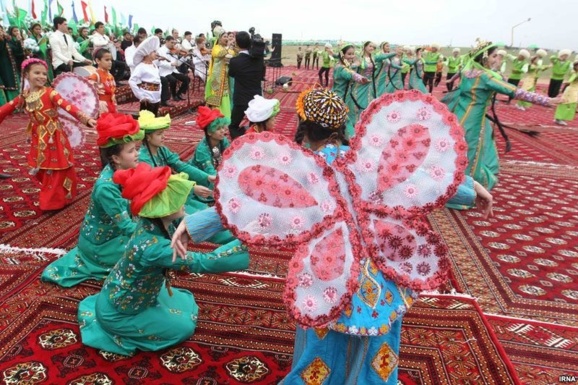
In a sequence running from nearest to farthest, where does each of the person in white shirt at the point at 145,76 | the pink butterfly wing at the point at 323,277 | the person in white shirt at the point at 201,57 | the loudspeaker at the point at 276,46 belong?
the pink butterfly wing at the point at 323,277 → the person in white shirt at the point at 145,76 → the person in white shirt at the point at 201,57 → the loudspeaker at the point at 276,46

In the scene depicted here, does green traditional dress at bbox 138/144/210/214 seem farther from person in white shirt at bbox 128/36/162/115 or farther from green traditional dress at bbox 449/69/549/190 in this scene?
person in white shirt at bbox 128/36/162/115

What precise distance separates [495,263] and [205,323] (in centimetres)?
230

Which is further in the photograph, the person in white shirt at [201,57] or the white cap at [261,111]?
the person in white shirt at [201,57]

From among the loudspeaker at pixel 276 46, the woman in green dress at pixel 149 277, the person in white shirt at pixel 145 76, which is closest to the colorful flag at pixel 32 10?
the loudspeaker at pixel 276 46

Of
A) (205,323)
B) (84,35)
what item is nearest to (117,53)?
(84,35)

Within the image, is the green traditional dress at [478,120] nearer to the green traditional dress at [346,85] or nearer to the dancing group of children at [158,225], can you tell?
the dancing group of children at [158,225]

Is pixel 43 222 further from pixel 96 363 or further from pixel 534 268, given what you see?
pixel 534 268

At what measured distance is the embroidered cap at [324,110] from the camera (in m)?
1.52

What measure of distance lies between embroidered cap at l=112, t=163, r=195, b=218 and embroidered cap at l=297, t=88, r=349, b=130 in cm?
65

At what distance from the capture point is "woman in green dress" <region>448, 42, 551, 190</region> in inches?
172

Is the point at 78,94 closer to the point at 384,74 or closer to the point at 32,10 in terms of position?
the point at 384,74

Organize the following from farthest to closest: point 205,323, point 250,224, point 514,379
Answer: point 205,323, point 514,379, point 250,224

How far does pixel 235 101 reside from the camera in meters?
5.54

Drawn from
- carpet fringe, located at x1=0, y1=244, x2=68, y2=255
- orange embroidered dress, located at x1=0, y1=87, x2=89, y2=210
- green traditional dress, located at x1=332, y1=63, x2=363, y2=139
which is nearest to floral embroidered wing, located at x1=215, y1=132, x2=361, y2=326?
carpet fringe, located at x1=0, y1=244, x2=68, y2=255
